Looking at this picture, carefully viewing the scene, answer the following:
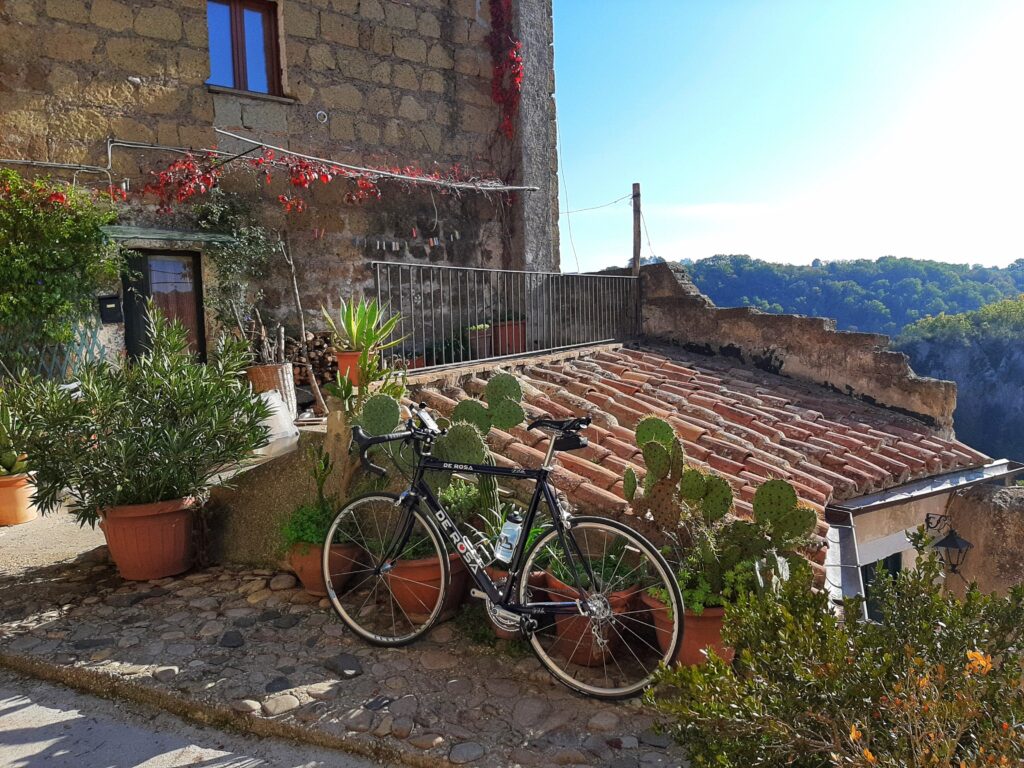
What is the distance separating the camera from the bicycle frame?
2.86 meters

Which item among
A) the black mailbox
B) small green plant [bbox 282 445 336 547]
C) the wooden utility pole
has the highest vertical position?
the wooden utility pole

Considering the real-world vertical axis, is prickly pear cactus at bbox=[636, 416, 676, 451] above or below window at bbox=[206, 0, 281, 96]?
below

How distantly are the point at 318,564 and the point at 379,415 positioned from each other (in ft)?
2.87

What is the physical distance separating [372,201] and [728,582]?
696 centimetres

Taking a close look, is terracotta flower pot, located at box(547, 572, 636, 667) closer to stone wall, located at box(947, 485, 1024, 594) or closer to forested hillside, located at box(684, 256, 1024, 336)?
stone wall, located at box(947, 485, 1024, 594)

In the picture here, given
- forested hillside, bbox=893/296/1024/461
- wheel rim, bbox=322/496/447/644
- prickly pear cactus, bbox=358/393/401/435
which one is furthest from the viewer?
forested hillside, bbox=893/296/1024/461

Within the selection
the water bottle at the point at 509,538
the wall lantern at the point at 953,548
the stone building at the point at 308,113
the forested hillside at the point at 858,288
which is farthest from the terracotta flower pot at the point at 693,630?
the forested hillside at the point at 858,288

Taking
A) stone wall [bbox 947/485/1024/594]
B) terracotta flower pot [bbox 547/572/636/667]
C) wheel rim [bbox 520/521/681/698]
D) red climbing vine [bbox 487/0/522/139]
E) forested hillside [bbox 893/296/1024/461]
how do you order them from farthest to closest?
1. forested hillside [bbox 893/296/1024/461]
2. red climbing vine [bbox 487/0/522/139]
3. stone wall [bbox 947/485/1024/594]
4. terracotta flower pot [bbox 547/572/636/667]
5. wheel rim [bbox 520/521/681/698]

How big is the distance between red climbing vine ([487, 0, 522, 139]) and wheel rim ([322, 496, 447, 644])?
7.22 meters

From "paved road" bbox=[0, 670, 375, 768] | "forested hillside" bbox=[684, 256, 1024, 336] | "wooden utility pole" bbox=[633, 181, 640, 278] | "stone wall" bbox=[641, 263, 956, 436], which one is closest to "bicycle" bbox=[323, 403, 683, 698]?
"paved road" bbox=[0, 670, 375, 768]

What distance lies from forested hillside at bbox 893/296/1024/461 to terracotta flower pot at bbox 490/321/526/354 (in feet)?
107

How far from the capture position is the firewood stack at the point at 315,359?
25.2ft

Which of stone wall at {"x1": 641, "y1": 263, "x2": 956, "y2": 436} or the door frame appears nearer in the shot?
the door frame

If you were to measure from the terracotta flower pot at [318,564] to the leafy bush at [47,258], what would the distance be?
4.07 metres
